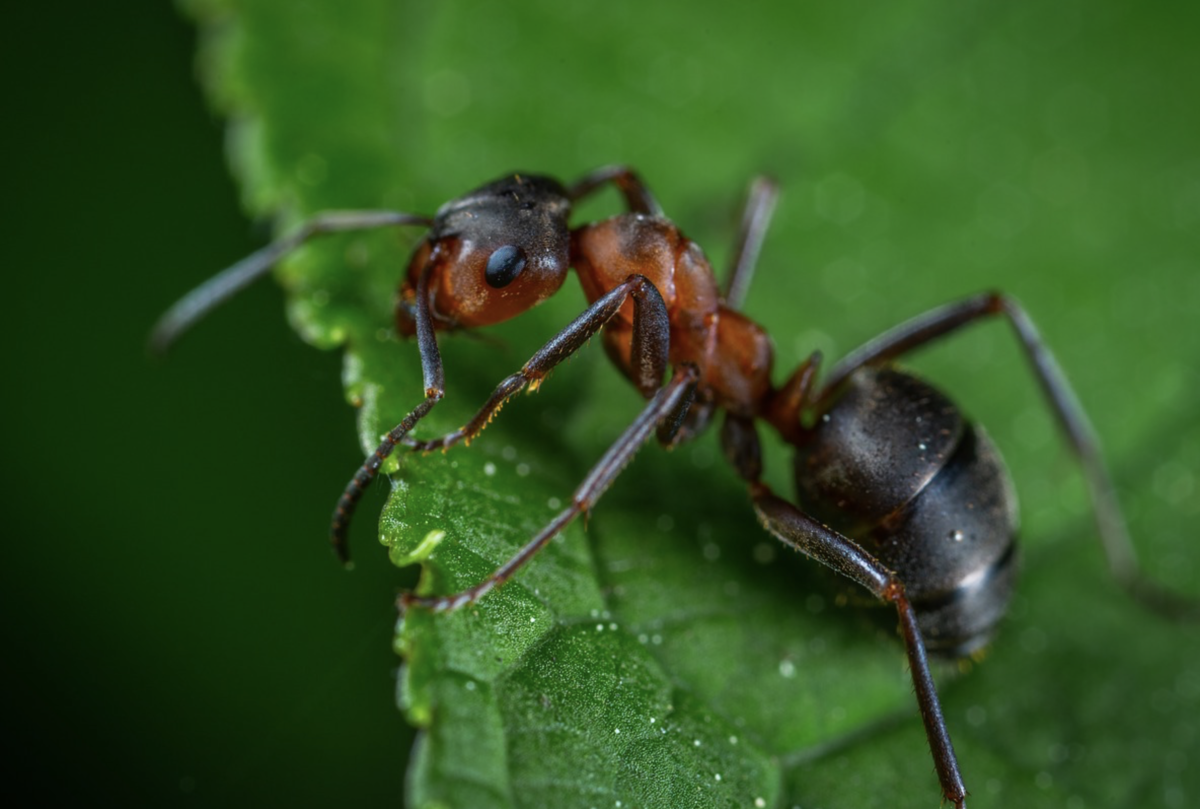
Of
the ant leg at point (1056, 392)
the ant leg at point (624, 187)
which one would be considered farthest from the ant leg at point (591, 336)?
the ant leg at point (1056, 392)

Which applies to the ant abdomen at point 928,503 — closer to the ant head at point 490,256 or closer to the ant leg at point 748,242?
the ant leg at point 748,242

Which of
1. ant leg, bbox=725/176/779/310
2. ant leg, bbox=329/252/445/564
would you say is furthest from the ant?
ant leg, bbox=725/176/779/310

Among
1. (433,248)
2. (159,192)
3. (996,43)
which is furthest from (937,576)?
(159,192)

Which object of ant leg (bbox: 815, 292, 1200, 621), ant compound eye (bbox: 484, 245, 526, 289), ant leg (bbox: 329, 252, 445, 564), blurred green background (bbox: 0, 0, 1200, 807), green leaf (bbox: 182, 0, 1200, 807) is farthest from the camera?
blurred green background (bbox: 0, 0, 1200, 807)

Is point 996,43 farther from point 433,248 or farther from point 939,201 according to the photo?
point 433,248

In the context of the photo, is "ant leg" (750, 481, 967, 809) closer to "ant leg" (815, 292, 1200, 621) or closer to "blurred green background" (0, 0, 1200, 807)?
"blurred green background" (0, 0, 1200, 807)

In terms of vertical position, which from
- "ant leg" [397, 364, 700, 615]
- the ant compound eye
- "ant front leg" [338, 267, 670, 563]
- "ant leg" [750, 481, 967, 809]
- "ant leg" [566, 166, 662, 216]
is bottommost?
"ant leg" [750, 481, 967, 809]

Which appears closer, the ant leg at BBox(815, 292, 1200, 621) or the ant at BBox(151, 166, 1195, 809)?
the ant at BBox(151, 166, 1195, 809)

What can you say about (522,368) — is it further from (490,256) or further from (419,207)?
(419,207)
